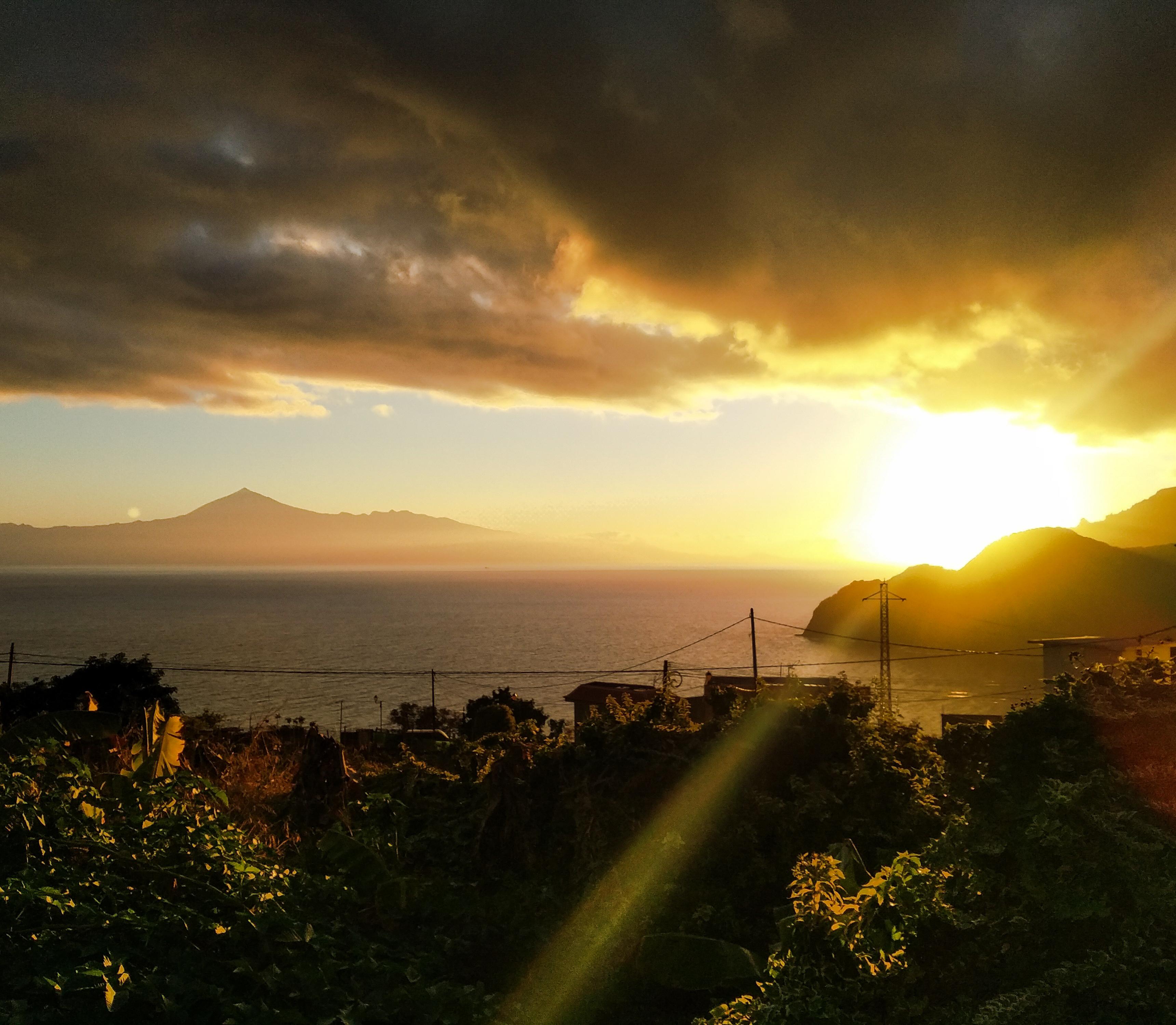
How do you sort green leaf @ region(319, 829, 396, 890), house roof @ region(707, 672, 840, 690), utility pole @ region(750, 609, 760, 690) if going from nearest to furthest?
green leaf @ region(319, 829, 396, 890) → house roof @ region(707, 672, 840, 690) → utility pole @ region(750, 609, 760, 690)

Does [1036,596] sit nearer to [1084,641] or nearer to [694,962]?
[1084,641]

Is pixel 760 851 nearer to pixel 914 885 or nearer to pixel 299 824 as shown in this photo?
pixel 914 885

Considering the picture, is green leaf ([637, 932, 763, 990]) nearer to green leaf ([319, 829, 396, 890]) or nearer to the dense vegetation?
the dense vegetation

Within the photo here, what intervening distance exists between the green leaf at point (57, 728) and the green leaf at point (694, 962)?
26.2 ft

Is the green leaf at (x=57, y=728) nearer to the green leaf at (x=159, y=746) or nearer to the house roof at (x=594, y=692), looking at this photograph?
the green leaf at (x=159, y=746)

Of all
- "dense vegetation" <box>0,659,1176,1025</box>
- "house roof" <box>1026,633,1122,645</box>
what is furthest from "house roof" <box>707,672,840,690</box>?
"house roof" <box>1026,633,1122,645</box>

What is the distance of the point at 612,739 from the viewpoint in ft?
39.8

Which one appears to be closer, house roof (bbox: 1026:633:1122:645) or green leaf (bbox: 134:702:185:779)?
green leaf (bbox: 134:702:185:779)

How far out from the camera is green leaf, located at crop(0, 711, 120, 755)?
10.9 meters

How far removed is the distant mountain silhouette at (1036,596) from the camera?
137875mm

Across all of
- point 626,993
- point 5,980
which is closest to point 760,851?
point 626,993

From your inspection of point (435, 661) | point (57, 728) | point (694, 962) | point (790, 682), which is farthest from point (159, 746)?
point (435, 661)

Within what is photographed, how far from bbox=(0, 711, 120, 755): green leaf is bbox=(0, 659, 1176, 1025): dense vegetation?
0.20 ft

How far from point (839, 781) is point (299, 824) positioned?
788cm
